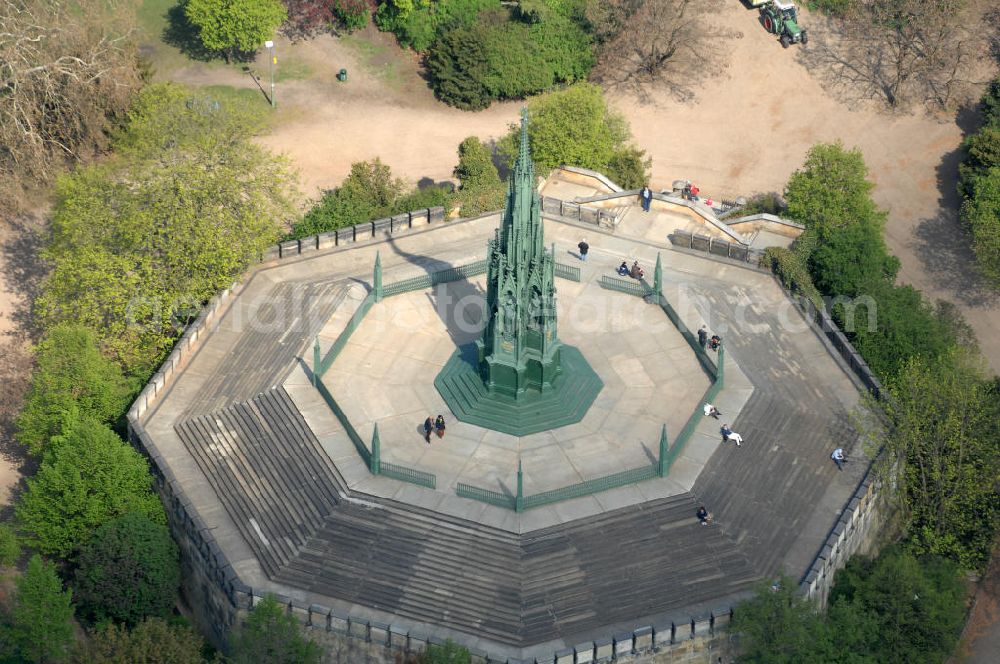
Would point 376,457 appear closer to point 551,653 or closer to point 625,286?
point 551,653

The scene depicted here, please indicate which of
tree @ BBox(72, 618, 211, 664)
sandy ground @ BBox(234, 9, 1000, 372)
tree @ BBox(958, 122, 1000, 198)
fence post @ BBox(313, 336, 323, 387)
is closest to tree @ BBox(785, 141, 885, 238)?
sandy ground @ BBox(234, 9, 1000, 372)

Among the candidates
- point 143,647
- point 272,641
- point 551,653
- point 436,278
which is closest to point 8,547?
point 143,647

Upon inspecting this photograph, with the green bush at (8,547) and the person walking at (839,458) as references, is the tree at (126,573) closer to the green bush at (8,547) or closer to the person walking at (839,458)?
the green bush at (8,547)

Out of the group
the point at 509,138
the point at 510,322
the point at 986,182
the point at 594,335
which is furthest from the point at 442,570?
the point at 986,182

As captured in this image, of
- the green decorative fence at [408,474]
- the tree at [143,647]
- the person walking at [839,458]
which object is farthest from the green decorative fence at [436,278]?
the tree at [143,647]

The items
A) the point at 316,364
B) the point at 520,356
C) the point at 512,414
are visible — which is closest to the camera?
the point at 520,356

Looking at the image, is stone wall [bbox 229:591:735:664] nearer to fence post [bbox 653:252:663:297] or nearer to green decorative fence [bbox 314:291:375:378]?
green decorative fence [bbox 314:291:375:378]
